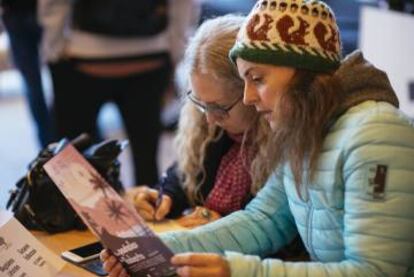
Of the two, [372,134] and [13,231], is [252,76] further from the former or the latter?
[13,231]

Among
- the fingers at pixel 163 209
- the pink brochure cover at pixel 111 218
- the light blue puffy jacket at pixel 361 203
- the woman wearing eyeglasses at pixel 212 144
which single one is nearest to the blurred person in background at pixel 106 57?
the woman wearing eyeglasses at pixel 212 144

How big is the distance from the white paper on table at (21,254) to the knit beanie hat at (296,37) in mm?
604

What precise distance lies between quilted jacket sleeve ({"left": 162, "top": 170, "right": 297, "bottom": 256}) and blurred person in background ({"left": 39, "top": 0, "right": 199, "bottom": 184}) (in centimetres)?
121

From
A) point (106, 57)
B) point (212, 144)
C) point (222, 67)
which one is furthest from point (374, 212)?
point (106, 57)

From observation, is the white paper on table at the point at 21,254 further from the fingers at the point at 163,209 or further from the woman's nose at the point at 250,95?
the woman's nose at the point at 250,95

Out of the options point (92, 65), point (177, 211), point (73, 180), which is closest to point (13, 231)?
point (73, 180)

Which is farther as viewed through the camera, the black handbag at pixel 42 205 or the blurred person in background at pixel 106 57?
the blurred person in background at pixel 106 57

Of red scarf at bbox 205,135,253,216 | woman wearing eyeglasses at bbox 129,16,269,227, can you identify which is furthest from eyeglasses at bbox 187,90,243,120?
red scarf at bbox 205,135,253,216

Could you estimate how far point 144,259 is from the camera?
131 centimetres

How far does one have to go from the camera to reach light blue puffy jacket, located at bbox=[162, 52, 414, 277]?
1215mm

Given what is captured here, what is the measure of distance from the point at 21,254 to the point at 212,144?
1.81 feet

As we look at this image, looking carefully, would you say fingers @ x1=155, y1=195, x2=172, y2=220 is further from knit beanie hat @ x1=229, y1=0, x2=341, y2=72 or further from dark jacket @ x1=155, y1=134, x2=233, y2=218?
knit beanie hat @ x1=229, y1=0, x2=341, y2=72

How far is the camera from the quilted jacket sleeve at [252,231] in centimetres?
152

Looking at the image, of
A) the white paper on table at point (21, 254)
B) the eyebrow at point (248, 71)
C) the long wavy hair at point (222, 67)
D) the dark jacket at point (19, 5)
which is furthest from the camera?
the dark jacket at point (19, 5)
